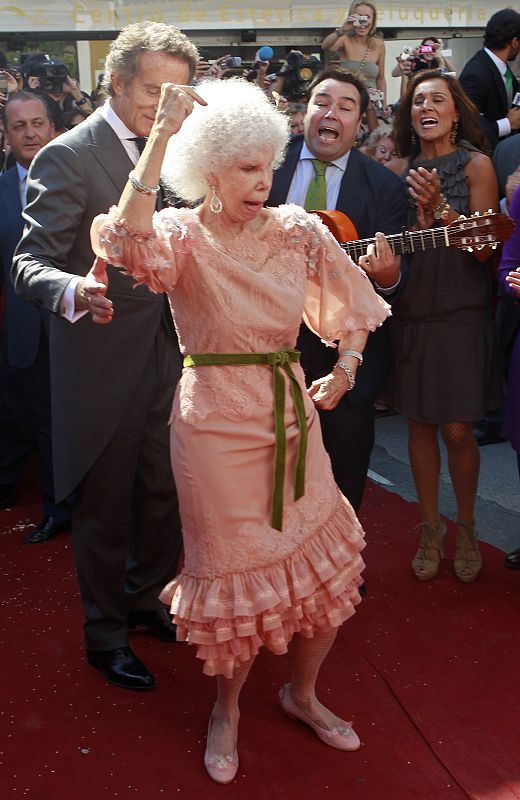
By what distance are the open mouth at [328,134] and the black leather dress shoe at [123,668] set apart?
204 centimetres

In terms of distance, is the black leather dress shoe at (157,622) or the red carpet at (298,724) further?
the black leather dress shoe at (157,622)

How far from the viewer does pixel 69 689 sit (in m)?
3.15

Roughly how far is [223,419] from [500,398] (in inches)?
67.9

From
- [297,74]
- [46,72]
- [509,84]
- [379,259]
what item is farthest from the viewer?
[46,72]

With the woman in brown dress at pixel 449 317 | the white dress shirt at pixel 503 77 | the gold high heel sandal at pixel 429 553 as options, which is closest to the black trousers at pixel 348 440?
the woman in brown dress at pixel 449 317

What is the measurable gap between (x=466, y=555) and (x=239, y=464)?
1.71 metres

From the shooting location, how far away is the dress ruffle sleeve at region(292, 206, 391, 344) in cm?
267

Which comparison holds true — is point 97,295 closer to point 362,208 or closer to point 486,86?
point 362,208

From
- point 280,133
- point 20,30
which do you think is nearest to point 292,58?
point 20,30

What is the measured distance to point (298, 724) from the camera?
292 centimetres

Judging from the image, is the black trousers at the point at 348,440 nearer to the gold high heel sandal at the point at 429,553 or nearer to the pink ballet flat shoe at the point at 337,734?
the gold high heel sandal at the point at 429,553

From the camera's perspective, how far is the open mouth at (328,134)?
3.64 m

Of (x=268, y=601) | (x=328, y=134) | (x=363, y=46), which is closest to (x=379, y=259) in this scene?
(x=328, y=134)

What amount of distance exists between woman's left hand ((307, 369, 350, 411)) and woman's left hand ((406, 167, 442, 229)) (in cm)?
111
